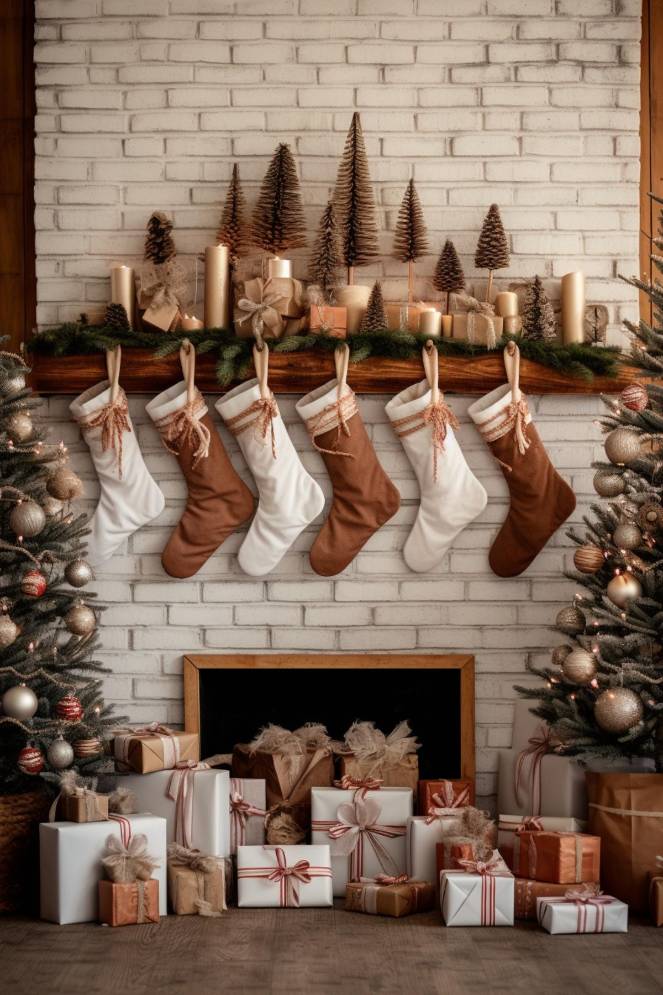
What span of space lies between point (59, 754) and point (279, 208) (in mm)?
1856

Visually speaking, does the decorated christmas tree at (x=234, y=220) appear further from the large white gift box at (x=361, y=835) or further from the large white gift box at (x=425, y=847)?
the large white gift box at (x=425, y=847)

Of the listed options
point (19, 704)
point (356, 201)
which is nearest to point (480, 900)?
point (19, 704)

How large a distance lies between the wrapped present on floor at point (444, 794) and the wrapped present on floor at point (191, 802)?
615 millimetres

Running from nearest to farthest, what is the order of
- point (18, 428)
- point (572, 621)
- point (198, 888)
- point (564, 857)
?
point (564, 857)
point (198, 888)
point (18, 428)
point (572, 621)

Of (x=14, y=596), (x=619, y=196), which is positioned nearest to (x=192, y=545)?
(x=14, y=596)

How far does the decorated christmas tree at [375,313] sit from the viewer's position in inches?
151

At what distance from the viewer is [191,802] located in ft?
11.2

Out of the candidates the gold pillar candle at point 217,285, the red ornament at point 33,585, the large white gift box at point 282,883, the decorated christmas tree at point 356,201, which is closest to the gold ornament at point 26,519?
the red ornament at point 33,585

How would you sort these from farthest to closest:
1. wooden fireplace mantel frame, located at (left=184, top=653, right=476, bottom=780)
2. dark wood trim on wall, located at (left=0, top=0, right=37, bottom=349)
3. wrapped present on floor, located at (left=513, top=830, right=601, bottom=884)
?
dark wood trim on wall, located at (left=0, top=0, right=37, bottom=349), wooden fireplace mantel frame, located at (left=184, top=653, right=476, bottom=780), wrapped present on floor, located at (left=513, top=830, right=601, bottom=884)

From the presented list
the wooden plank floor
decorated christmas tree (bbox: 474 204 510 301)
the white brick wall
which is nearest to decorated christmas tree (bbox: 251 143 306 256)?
the white brick wall

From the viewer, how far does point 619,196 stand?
158 inches

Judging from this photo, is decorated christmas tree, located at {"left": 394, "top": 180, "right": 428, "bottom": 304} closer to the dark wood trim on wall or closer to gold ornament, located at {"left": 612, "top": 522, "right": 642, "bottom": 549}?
gold ornament, located at {"left": 612, "top": 522, "right": 642, "bottom": 549}

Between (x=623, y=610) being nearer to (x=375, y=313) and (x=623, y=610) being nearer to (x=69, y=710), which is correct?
(x=375, y=313)

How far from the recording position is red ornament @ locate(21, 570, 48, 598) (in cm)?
334
